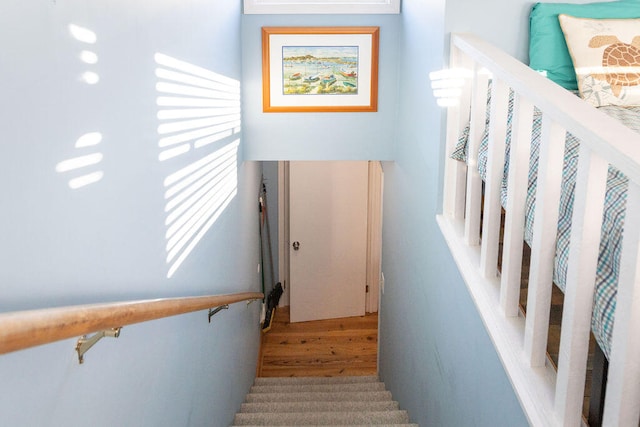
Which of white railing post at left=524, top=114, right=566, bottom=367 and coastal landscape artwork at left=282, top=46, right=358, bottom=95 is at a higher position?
coastal landscape artwork at left=282, top=46, right=358, bottom=95

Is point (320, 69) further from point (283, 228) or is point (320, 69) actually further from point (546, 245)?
point (283, 228)

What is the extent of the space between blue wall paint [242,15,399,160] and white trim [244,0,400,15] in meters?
0.14

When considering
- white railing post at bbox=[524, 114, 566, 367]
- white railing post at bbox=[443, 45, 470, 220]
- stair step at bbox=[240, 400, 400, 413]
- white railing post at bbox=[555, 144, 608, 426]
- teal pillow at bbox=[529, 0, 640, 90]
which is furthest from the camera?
stair step at bbox=[240, 400, 400, 413]

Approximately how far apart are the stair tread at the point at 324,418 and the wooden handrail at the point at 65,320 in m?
2.09

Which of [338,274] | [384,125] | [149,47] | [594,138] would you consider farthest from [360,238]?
[594,138]

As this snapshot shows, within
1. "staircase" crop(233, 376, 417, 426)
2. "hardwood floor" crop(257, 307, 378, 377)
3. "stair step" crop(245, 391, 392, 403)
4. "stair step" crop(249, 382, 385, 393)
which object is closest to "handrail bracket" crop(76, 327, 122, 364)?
"staircase" crop(233, 376, 417, 426)

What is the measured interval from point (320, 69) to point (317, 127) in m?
0.33

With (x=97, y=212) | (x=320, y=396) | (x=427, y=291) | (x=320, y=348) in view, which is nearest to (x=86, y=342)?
(x=97, y=212)

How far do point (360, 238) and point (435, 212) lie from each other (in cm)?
398

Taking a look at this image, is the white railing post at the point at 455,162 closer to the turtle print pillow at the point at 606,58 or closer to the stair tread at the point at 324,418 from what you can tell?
the turtle print pillow at the point at 606,58

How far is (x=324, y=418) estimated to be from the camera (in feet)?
12.3

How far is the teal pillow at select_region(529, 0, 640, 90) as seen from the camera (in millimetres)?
2768

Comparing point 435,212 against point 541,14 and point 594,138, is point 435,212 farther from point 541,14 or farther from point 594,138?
point 594,138

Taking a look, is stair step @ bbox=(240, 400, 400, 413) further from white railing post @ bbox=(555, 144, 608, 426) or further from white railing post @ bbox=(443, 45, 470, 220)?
white railing post @ bbox=(555, 144, 608, 426)
